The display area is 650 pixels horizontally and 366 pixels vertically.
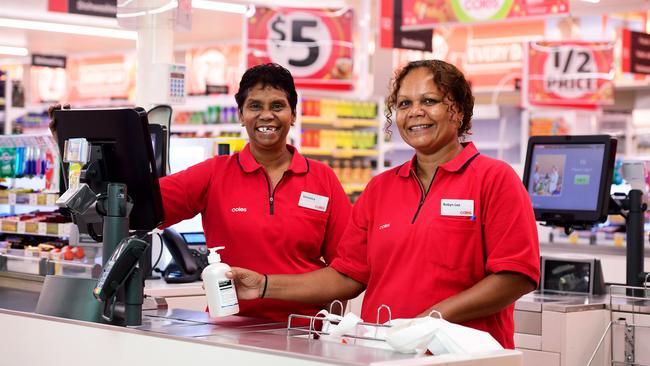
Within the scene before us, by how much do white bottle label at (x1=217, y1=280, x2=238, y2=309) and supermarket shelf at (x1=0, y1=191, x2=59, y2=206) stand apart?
114 inches

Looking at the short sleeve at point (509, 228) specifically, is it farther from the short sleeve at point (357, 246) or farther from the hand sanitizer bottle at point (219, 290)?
the hand sanitizer bottle at point (219, 290)

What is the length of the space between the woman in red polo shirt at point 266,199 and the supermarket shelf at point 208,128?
7469mm

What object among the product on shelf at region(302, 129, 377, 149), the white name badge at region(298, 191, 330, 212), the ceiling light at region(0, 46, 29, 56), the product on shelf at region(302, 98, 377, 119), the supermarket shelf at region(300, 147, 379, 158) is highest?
the ceiling light at region(0, 46, 29, 56)

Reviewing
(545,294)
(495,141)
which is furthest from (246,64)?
(545,294)

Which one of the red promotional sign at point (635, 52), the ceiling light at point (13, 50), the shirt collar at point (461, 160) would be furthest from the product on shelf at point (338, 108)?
the ceiling light at point (13, 50)

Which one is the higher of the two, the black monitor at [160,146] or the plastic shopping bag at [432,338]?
the black monitor at [160,146]

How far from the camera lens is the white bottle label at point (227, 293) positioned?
2717 mm

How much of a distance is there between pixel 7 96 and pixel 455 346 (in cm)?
870

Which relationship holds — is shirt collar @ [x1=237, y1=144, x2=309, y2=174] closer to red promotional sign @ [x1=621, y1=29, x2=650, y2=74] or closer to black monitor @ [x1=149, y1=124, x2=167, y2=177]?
black monitor @ [x1=149, y1=124, x2=167, y2=177]

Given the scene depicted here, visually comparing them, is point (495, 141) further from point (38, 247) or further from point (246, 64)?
point (38, 247)

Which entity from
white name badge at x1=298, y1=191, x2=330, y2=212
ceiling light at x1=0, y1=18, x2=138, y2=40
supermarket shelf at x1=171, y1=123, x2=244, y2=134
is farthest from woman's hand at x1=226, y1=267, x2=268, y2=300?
ceiling light at x1=0, y1=18, x2=138, y2=40

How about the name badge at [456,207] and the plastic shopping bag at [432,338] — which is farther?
the name badge at [456,207]

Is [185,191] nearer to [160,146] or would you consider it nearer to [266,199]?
[266,199]

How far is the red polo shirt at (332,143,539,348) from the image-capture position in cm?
279
